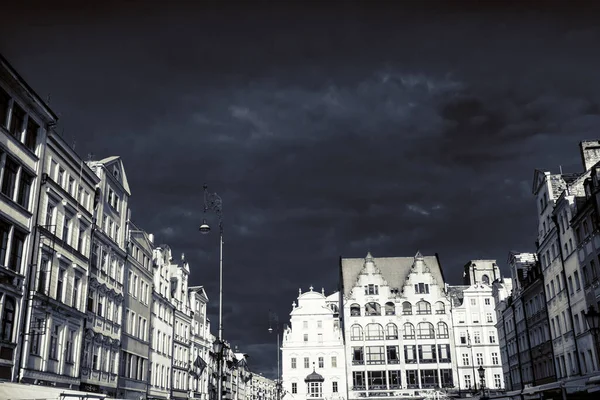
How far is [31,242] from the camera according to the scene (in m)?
32.5

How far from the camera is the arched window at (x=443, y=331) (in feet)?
309

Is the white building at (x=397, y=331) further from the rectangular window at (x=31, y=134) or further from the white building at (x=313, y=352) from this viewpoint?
the rectangular window at (x=31, y=134)

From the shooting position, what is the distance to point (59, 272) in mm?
36531

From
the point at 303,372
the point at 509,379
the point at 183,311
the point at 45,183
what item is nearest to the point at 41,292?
the point at 45,183

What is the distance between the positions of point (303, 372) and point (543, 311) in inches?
1908

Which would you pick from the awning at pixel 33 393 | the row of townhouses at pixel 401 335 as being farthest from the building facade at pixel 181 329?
the awning at pixel 33 393

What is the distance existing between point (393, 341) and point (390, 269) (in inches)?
543

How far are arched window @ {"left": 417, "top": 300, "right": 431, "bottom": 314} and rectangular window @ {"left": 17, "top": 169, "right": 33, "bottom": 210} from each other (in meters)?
74.7

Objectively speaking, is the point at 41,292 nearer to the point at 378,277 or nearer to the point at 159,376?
the point at 159,376

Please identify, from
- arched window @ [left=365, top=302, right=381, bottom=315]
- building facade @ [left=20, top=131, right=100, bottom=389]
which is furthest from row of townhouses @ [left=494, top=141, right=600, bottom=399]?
arched window @ [left=365, top=302, right=381, bottom=315]

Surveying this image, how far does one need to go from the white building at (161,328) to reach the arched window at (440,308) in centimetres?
4827

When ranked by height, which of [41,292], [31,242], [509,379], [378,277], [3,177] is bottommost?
[509,379]

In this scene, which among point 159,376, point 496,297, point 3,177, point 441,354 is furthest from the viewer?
point 441,354

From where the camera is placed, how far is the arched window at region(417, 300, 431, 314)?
9594 cm
